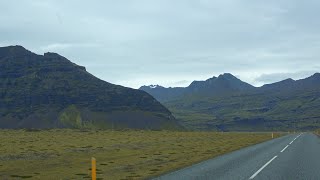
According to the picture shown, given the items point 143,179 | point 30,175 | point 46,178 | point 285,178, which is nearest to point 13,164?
point 30,175

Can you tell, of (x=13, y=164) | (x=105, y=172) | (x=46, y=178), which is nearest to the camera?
(x=46, y=178)

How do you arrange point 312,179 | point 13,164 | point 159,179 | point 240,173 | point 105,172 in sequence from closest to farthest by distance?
point 312,179 → point 159,179 → point 240,173 → point 105,172 → point 13,164

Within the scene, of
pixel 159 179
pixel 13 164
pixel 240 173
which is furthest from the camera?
pixel 13 164

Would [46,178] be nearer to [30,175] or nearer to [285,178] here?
[30,175]

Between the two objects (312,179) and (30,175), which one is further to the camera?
(30,175)

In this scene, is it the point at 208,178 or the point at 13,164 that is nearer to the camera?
the point at 208,178

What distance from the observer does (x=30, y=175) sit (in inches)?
940

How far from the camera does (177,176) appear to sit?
19625 mm

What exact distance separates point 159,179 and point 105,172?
231 inches

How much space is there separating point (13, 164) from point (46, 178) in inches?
418

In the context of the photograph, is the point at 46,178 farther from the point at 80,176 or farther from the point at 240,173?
the point at 240,173

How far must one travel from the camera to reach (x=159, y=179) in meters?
18.7

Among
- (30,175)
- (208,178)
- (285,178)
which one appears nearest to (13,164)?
(30,175)

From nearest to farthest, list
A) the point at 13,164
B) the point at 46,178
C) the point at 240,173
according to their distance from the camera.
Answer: the point at 240,173
the point at 46,178
the point at 13,164
